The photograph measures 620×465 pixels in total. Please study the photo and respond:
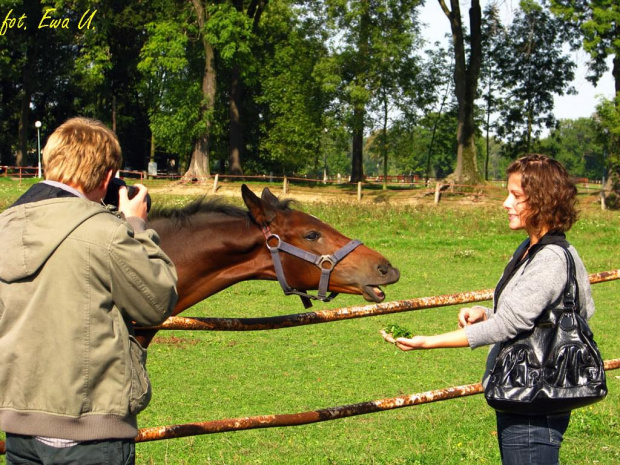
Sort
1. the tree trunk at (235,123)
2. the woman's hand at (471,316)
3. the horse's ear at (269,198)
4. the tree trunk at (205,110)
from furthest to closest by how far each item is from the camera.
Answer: the tree trunk at (235,123) < the tree trunk at (205,110) < the horse's ear at (269,198) < the woman's hand at (471,316)

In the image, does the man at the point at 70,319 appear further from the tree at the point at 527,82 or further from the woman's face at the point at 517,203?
the tree at the point at 527,82

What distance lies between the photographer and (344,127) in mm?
47969

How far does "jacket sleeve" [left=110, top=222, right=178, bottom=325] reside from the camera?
2.57 meters

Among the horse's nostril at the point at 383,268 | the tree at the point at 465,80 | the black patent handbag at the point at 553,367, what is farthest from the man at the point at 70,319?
the tree at the point at 465,80

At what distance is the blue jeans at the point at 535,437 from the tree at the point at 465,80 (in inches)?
1328

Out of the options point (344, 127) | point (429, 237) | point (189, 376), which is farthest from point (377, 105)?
point (189, 376)

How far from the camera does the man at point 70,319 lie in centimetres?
256

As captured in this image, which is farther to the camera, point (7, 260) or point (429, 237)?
point (429, 237)

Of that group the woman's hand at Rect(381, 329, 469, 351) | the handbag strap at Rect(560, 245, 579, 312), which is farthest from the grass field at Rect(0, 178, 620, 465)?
the handbag strap at Rect(560, 245, 579, 312)

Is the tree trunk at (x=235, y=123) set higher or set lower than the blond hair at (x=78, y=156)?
higher

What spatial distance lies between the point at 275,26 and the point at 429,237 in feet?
110

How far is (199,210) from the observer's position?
16.0 ft

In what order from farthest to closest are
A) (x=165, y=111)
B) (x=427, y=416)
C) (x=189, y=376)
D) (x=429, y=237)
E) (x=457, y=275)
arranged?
(x=165, y=111) < (x=429, y=237) < (x=457, y=275) < (x=189, y=376) < (x=427, y=416)

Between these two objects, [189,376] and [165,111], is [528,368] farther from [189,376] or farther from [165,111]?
[165,111]
